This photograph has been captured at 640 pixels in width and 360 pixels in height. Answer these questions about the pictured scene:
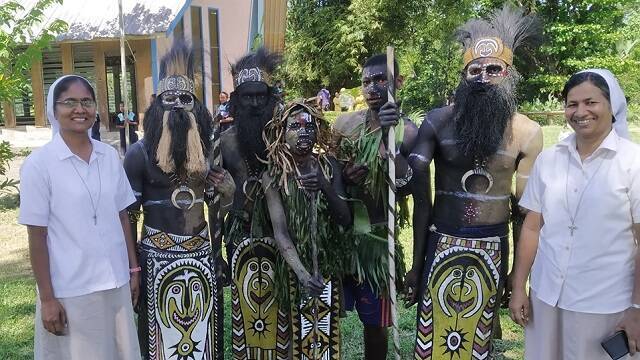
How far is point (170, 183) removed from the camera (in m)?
3.57

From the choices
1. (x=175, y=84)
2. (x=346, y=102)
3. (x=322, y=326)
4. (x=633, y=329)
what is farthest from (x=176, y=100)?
(x=346, y=102)

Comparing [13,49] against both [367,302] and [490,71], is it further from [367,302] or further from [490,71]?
[490,71]

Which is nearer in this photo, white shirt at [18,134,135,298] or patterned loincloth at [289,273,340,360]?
white shirt at [18,134,135,298]

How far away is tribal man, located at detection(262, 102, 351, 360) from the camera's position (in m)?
3.38

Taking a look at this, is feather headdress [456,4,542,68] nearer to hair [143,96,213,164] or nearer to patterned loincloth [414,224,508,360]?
patterned loincloth [414,224,508,360]

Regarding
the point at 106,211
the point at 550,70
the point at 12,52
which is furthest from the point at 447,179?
the point at 550,70

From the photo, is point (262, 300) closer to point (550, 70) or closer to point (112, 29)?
point (112, 29)

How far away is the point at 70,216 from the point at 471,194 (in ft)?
7.04

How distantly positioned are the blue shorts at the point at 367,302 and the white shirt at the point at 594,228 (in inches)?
48.8

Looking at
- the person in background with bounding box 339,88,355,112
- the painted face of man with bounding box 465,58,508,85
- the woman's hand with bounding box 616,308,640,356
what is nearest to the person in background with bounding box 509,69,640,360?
the woman's hand with bounding box 616,308,640,356

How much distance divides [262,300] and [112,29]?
1544 cm

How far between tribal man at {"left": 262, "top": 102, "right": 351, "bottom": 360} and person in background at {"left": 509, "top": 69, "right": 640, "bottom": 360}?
1206mm

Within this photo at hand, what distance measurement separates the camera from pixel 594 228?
2.68 m

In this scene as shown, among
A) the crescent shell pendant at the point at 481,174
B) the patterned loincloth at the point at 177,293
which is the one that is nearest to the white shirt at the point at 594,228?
the crescent shell pendant at the point at 481,174
